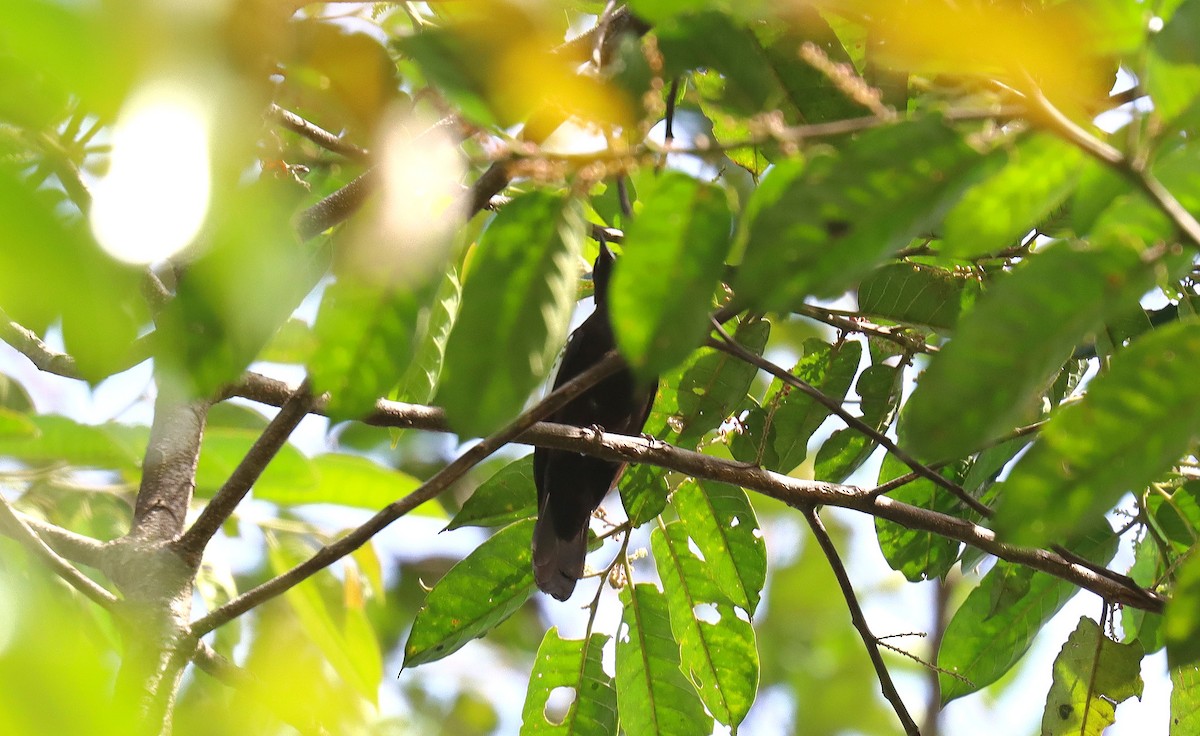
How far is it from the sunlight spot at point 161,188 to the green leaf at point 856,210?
0.48 meters

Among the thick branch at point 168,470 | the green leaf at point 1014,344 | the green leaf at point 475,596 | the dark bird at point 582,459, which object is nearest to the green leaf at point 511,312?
the green leaf at point 1014,344

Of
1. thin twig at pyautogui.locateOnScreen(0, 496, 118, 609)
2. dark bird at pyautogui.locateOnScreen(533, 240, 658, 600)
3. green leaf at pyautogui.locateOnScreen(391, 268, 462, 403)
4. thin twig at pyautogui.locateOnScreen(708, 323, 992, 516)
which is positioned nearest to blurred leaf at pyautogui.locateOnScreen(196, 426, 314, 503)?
green leaf at pyautogui.locateOnScreen(391, 268, 462, 403)

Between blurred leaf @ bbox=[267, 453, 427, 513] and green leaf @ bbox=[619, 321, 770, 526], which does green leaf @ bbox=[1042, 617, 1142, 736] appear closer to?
→ green leaf @ bbox=[619, 321, 770, 526]

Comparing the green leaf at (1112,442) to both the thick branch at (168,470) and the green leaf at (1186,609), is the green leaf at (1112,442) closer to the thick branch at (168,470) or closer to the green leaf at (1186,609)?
the green leaf at (1186,609)

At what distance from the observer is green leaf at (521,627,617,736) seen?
2217 millimetres

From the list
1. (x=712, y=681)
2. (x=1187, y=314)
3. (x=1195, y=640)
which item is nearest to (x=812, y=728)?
(x=712, y=681)

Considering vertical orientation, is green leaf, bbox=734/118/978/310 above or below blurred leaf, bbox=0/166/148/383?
above

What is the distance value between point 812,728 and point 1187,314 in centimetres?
441

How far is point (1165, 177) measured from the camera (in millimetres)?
1048

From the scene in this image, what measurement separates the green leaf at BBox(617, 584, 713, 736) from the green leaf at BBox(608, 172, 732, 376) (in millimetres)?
1341

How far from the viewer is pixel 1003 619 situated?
213 centimetres

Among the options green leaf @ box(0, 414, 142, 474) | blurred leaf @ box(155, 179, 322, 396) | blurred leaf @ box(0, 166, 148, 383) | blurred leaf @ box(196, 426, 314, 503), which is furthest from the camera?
blurred leaf @ box(196, 426, 314, 503)

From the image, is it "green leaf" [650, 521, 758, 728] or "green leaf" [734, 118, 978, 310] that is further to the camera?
"green leaf" [650, 521, 758, 728]

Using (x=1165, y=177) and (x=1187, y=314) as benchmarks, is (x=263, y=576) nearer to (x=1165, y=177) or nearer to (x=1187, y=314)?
(x=1187, y=314)
